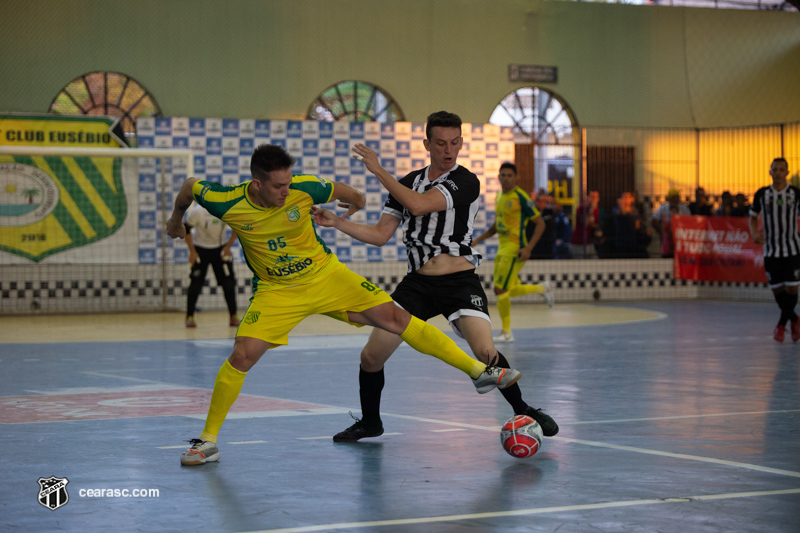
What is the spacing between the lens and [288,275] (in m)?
6.09

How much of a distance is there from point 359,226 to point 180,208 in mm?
1018

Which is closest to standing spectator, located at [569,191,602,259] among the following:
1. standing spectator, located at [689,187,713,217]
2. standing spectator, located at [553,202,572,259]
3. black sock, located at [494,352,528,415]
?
standing spectator, located at [553,202,572,259]

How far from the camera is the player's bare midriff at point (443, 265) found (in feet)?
20.9

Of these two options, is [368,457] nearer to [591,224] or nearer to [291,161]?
[291,161]

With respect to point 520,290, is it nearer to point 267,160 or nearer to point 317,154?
point 317,154

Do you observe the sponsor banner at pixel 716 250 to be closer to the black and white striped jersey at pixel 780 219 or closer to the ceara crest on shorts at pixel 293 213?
the black and white striped jersey at pixel 780 219

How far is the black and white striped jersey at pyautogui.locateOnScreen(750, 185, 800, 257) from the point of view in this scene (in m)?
12.9

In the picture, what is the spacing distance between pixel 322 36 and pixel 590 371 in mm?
12765

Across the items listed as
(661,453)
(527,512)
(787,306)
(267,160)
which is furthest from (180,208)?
(787,306)

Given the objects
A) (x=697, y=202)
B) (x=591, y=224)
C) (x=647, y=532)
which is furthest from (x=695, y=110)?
(x=647, y=532)

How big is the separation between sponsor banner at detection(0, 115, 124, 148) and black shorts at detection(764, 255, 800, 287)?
37.9 feet

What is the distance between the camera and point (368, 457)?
5.78 m

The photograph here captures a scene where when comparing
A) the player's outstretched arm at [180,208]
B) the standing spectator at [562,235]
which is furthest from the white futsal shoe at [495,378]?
the standing spectator at [562,235]

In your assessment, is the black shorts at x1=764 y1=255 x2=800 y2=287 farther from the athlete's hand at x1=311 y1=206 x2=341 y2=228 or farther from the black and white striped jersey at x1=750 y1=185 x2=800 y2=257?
the athlete's hand at x1=311 y1=206 x2=341 y2=228
